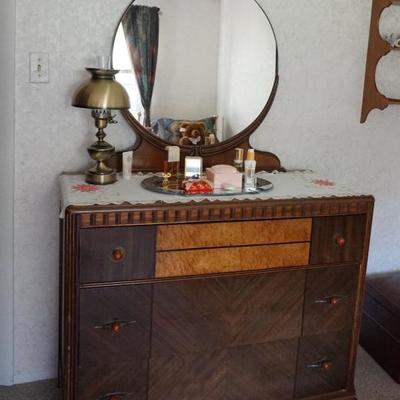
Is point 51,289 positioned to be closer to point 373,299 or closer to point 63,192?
point 63,192

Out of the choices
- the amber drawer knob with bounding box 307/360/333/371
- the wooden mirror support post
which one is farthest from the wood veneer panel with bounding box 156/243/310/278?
the wooden mirror support post

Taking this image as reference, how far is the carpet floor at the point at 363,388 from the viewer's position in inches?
83.3

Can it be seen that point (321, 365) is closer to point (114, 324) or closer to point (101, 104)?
point (114, 324)

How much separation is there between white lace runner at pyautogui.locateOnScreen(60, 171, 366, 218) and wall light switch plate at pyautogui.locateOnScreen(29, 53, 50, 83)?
35 centimetres

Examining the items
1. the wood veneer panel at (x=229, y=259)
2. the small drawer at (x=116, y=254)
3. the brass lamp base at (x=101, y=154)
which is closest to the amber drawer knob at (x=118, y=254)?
the small drawer at (x=116, y=254)

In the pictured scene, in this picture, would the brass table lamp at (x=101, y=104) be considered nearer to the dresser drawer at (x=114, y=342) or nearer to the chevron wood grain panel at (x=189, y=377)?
the dresser drawer at (x=114, y=342)

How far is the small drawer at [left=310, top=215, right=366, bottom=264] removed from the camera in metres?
1.88

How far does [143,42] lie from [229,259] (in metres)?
0.85

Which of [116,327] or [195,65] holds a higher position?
[195,65]

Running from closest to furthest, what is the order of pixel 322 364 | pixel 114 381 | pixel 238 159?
pixel 114 381, pixel 322 364, pixel 238 159

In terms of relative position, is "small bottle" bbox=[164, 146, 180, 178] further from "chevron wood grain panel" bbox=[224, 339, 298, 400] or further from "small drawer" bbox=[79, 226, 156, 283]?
"chevron wood grain panel" bbox=[224, 339, 298, 400]

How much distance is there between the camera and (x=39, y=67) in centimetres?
195

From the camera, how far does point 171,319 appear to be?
69.4 inches

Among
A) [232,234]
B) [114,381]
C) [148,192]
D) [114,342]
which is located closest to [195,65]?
[148,192]
